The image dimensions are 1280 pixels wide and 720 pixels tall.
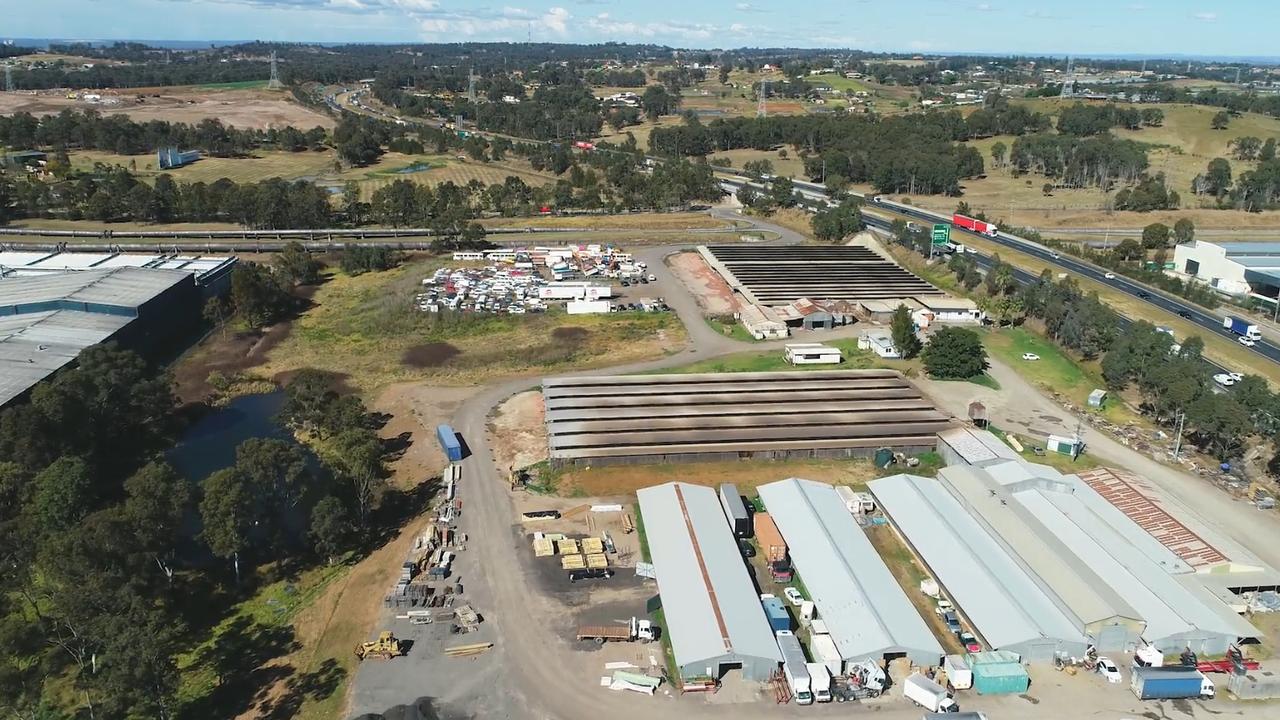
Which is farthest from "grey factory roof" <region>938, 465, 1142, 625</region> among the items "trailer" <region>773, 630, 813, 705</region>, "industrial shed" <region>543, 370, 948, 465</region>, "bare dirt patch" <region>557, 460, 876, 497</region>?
"trailer" <region>773, 630, 813, 705</region>

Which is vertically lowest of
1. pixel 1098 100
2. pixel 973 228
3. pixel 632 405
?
pixel 632 405

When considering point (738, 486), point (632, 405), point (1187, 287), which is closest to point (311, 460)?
point (632, 405)

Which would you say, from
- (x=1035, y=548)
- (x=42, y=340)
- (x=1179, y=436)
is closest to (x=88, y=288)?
(x=42, y=340)

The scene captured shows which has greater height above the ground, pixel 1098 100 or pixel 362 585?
pixel 1098 100

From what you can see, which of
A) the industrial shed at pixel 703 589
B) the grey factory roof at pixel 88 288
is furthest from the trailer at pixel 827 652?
the grey factory roof at pixel 88 288

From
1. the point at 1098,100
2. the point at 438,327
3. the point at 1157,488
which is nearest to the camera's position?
the point at 1157,488

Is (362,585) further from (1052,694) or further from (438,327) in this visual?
(438,327)

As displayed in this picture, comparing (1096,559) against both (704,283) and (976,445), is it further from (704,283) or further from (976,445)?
(704,283)
